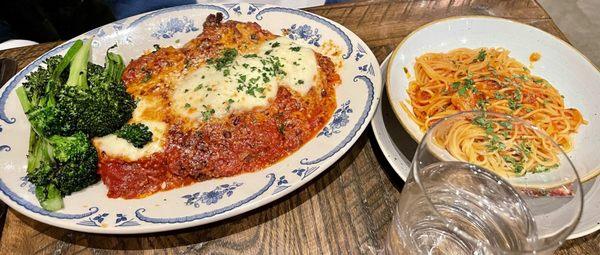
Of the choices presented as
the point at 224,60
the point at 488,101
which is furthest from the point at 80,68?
the point at 488,101

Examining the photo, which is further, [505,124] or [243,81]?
[243,81]

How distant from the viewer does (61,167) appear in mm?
1885

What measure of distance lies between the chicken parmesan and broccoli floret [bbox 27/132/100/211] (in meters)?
0.07

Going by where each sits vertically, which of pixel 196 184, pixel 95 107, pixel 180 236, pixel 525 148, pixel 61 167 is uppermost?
pixel 525 148

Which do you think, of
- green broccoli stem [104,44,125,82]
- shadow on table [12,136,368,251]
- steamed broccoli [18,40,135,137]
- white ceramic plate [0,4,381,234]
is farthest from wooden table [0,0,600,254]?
green broccoli stem [104,44,125,82]

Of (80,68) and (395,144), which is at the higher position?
(80,68)

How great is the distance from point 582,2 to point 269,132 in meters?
5.60

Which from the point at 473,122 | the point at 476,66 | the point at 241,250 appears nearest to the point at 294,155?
the point at 241,250

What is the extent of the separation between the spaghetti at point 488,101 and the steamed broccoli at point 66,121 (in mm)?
1383

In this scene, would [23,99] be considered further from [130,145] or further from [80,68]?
[130,145]

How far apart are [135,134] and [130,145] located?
0.19 feet

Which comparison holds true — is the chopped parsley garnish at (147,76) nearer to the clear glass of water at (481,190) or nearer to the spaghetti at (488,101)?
the spaghetti at (488,101)

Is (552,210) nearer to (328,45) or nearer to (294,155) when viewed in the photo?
(294,155)

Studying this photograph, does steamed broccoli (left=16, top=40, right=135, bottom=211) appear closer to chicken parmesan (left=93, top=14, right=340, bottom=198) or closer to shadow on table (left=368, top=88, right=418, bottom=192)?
chicken parmesan (left=93, top=14, right=340, bottom=198)
